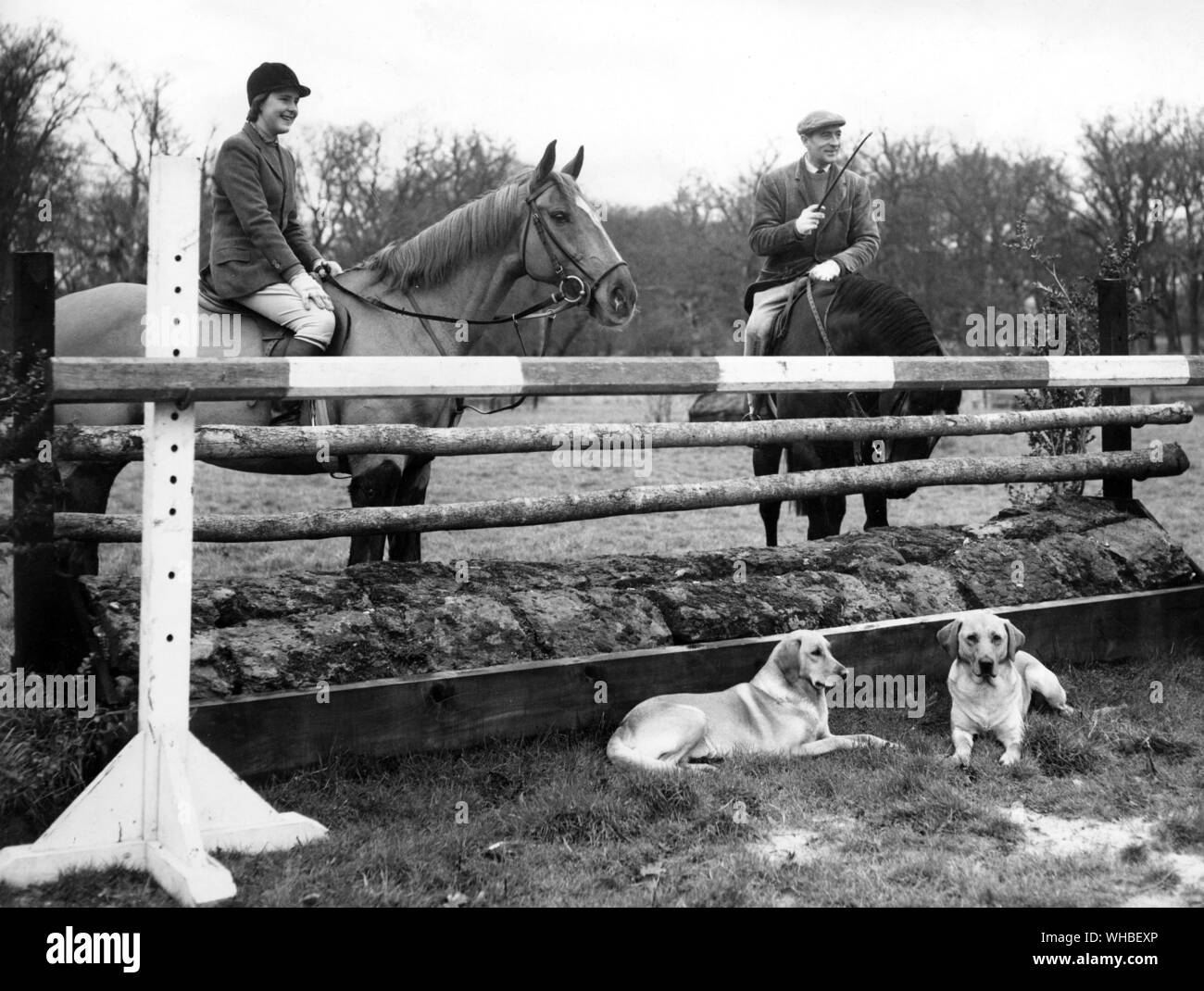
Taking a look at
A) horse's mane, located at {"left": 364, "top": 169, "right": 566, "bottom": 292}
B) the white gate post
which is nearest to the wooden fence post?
horse's mane, located at {"left": 364, "top": 169, "right": 566, "bottom": 292}

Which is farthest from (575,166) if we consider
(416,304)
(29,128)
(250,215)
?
(29,128)

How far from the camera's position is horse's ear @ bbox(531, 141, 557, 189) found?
21.3 ft

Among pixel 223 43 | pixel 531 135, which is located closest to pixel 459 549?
pixel 223 43

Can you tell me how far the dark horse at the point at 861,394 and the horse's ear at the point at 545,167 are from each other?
2209mm

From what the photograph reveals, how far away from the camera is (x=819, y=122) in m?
7.95

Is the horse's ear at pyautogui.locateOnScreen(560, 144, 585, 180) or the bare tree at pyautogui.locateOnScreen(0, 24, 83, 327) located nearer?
the horse's ear at pyautogui.locateOnScreen(560, 144, 585, 180)

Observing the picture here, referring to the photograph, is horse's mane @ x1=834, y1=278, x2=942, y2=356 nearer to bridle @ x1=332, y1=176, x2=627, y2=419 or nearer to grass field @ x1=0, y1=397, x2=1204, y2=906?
bridle @ x1=332, y1=176, x2=627, y2=419

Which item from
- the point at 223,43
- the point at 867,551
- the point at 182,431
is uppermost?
the point at 223,43

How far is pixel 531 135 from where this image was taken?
111 ft

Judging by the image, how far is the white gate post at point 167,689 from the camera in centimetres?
360

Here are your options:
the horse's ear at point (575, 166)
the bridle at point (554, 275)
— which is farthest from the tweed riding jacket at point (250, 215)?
the horse's ear at point (575, 166)

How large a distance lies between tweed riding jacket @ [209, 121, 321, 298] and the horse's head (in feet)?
4.46

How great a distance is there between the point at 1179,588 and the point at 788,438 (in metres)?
2.28
